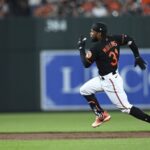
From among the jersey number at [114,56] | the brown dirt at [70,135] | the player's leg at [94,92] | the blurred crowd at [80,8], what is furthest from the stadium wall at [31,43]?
the jersey number at [114,56]

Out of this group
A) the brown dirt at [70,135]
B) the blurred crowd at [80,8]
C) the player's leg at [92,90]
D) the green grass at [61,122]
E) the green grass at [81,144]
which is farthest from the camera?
the blurred crowd at [80,8]

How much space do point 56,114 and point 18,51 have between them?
1.74 metres

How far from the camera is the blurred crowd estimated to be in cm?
1616

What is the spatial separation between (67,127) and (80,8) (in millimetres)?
4690

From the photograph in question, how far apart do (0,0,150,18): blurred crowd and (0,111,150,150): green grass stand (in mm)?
2440

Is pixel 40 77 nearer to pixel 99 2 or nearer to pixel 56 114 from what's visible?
pixel 56 114

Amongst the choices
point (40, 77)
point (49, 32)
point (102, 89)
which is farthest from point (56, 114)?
point (102, 89)

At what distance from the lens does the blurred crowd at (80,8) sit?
16.2 meters

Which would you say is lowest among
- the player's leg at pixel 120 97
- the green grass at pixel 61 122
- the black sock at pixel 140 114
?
the green grass at pixel 61 122

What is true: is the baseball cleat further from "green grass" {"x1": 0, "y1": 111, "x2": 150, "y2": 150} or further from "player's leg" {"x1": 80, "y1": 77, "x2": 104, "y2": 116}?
"green grass" {"x1": 0, "y1": 111, "x2": 150, "y2": 150}

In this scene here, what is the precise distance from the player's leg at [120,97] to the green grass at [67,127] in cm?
88

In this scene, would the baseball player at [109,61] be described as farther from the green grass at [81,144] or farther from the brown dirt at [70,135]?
the green grass at [81,144]

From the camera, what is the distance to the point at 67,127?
1259 centimetres

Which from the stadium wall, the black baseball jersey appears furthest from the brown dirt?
the stadium wall
